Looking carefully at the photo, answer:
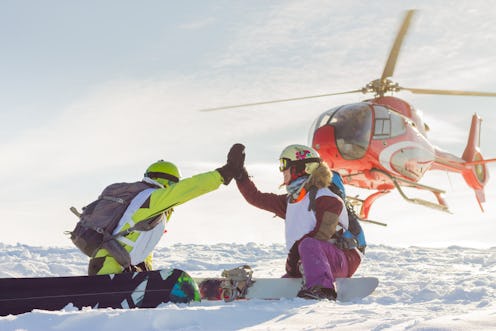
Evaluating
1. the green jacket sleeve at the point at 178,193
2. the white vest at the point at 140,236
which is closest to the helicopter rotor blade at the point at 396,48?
the green jacket sleeve at the point at 178,193

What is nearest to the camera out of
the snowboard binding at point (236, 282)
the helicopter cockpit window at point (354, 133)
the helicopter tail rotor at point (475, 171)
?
the snowboard binding at point (236, 282)

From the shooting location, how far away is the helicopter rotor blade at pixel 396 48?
11.4 m

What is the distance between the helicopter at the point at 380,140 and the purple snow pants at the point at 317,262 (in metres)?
6.31

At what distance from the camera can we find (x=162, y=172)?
4.62m

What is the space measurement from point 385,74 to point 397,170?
2.47 metres

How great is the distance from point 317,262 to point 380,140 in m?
7.37

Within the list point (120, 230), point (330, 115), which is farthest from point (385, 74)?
point (120, 230)

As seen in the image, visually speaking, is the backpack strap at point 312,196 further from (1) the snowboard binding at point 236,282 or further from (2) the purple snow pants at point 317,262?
(1) the snowboard binding at point 236,282

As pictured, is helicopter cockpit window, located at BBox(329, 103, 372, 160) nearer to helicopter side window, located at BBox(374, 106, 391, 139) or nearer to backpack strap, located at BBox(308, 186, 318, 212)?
helicopter side window, located at BBox(374, 106, 391, 139)

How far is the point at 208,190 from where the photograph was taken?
4055 millimetres

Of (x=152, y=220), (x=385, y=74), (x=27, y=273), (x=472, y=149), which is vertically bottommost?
(x=27, y=273)

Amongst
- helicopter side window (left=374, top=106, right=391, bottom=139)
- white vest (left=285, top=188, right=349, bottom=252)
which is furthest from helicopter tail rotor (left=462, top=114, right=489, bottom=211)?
white vest (left=285, top=188, right=349, bottom=252)

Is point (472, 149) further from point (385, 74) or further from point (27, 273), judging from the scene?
point (27, 273)

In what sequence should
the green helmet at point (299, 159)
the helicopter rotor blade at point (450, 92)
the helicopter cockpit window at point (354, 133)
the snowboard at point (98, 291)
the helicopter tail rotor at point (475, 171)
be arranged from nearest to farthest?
the snowboard at point (98, 291)
the green helmet at point (299, 159)
the helicopter cockpit window at point (354, 133)
the helicopter rotor blade at point (450, 92)
the helicopter tail rotor at point (475, 171)
